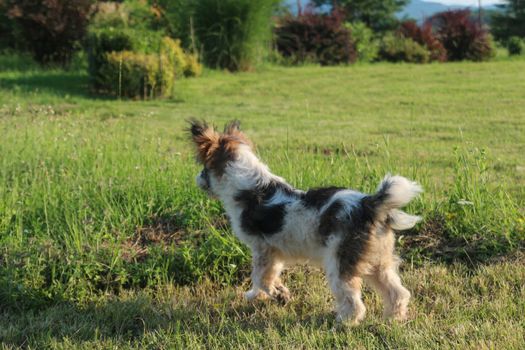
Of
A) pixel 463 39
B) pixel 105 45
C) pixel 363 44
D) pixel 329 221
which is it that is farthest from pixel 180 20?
pixel 329 221

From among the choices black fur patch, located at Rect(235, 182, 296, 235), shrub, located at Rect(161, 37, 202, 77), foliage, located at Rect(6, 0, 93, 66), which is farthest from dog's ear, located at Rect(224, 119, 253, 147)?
foliage, located at Rect(6, 0, 93, 66)

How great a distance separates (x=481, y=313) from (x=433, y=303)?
0.36 meters

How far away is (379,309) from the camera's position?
13.9ft

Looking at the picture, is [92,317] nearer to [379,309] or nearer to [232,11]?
[379,309]

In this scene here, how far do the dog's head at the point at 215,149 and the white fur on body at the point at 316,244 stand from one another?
2cm

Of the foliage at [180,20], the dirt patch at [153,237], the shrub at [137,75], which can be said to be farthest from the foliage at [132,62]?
Result: the dirt patch at [153,237]

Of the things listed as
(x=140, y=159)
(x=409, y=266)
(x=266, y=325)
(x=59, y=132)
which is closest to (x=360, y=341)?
(x=266, y=325)

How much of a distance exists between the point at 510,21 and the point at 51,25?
27744mm

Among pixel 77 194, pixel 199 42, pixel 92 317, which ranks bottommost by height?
pixel 92 317

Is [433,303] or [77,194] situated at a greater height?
[77,194]

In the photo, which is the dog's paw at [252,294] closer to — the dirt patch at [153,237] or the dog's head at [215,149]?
the dog's head at [215,149]

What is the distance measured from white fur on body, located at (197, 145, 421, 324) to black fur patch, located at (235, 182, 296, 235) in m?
0.03

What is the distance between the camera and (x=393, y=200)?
139 inches

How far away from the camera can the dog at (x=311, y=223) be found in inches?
144
